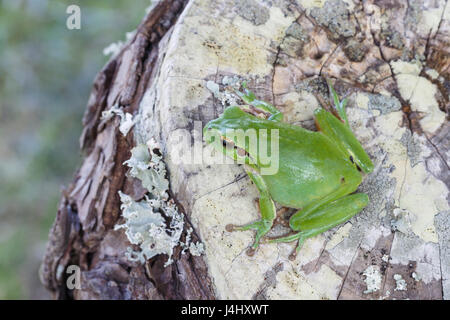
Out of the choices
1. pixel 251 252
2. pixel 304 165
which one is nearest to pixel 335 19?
pixel 304 165

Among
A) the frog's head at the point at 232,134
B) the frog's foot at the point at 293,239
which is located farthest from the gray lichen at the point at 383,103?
the frog's foot at the point at 293,239

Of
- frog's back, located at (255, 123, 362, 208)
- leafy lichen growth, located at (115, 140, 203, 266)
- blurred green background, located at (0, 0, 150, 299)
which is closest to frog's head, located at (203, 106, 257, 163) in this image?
frog's back, located at (255, 123, 362, 208)

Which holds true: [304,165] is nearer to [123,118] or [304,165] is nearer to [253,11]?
[253,11]

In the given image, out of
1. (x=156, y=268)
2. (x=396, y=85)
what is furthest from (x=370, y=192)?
(x=156, y=268)

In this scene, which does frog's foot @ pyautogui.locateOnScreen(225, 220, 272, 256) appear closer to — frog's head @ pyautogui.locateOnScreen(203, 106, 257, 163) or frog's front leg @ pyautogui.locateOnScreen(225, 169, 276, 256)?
frog's front leg @ pyautogui.locateOnScreen(225, 169, 276, 256)

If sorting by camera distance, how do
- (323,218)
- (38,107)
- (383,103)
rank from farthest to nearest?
(38,107) < (383,103) < (323,218)

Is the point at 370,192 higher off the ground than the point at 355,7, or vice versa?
the point at 355,7
